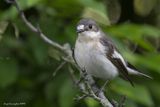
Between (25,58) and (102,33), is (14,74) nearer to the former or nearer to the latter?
(25,58)

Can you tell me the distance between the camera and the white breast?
589cm

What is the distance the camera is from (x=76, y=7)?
6.27 m

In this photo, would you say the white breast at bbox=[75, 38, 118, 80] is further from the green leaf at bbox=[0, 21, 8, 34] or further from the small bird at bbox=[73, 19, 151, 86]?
the green leaf at bbox=[0, 21, 8, 34]

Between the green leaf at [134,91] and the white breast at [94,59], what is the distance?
0.36 feet

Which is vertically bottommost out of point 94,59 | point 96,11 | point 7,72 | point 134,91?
point 134,91

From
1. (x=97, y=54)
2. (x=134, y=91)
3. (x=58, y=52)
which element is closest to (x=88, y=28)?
(x=97, y=54)

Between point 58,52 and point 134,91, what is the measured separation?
0.69 m

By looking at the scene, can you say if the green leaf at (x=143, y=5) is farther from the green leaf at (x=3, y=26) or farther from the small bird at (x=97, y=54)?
the green leaf at (x=3, y=26)

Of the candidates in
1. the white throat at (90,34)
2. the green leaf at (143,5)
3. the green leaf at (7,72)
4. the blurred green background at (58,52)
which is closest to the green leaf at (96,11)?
the blurred green background at (58,52)

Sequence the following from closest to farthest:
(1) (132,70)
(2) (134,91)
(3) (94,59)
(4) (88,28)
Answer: (3) (94,59), (4) (88,28), (2) (134,91), (1) (132,70)

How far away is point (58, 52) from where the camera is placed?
20.4ft

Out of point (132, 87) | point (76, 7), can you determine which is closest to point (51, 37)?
point (76, 7)

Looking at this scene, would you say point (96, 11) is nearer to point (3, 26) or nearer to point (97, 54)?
point (97, 54)

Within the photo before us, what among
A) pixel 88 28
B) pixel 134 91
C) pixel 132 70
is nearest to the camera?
pixel 88 28
